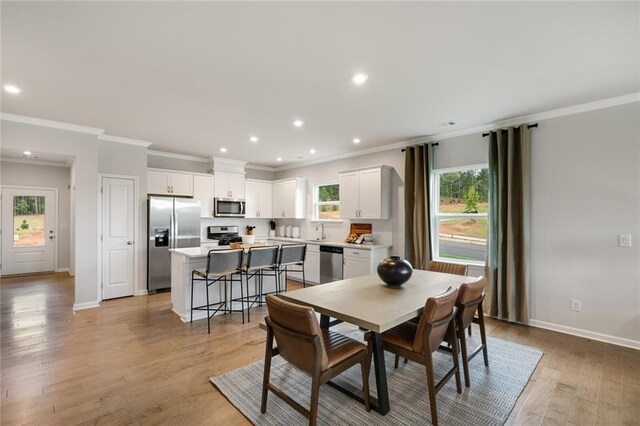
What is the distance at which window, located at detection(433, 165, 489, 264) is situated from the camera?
14.4 ft

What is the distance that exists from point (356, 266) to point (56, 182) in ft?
23.9

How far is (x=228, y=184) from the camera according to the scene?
21.6 feet

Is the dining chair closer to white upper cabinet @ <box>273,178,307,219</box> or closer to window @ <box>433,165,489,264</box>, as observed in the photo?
white upper cabinet @ <box>273,178,307,219</box>

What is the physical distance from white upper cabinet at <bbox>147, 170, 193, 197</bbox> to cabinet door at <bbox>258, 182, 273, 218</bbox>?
1670mm

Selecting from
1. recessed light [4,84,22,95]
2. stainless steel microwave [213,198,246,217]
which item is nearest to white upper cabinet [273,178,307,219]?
stainless steel microwave [213,198,246,217]

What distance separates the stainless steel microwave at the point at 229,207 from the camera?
6.33m

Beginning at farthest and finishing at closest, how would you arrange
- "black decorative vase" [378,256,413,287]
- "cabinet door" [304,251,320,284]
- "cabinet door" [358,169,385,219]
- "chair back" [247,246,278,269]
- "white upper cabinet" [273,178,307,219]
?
"white upper cabinet" [273,178,307,219] < "cabinet door" [304,251,320,284] < "cabinet door" [358,169,385,219] < "chair back" [247,246,278,269] < "black decorative vase" [378,256,413,287]

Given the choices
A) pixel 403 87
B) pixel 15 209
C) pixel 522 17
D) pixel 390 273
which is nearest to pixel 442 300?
pixel 390 273

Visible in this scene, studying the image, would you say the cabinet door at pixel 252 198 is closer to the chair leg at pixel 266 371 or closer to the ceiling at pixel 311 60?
the ceiling at pixel 311 60

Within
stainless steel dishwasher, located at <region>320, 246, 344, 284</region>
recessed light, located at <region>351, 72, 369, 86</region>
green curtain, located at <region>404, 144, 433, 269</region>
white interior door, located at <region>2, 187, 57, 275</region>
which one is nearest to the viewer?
recessed light, located at <region>351, 72, 369, 86</region>

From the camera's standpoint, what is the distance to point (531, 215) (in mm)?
3830

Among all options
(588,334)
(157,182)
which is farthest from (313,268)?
(588,334)

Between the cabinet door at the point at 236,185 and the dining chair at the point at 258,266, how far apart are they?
2596 millimetres

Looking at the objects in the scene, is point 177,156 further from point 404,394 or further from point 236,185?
point 404,394
